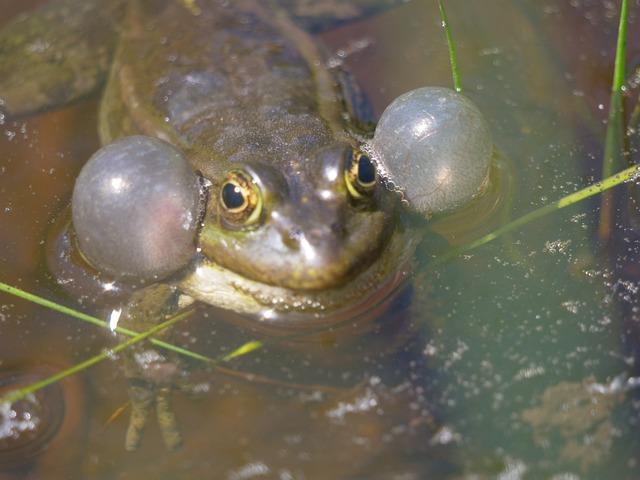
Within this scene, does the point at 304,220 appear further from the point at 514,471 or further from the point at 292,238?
the point at 514,471

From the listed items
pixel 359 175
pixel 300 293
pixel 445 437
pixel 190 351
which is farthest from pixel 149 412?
pixel 359 175

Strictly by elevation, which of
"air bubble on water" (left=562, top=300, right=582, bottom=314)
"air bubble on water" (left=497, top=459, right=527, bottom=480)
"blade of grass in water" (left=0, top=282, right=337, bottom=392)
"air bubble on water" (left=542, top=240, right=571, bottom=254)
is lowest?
"blade of grass in water" (left=0, top=282, right=337, bottom=392)

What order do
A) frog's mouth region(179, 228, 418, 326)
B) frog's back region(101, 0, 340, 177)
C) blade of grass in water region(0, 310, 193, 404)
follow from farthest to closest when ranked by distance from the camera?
1. frog's back region(101, 0, 340, 177)
2. frog's mouth region(179, 228, 418, 326)
3. blade of grass in water region(0, 310, 193, 404)

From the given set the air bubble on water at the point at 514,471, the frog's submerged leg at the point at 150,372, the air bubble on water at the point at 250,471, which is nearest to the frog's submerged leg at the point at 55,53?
the frog's submerged leg at the point at 150,372

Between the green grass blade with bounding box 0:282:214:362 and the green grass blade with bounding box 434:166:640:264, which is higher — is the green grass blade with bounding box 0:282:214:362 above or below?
below

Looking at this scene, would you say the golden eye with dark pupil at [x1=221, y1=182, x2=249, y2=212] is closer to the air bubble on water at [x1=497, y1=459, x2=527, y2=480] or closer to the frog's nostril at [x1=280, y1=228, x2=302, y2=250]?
the frog's nostril at [x1=280, y1=228, x2=302, y2=250]

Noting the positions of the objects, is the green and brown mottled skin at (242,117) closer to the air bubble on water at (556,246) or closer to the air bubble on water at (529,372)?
the air bubble on water at (556,246)

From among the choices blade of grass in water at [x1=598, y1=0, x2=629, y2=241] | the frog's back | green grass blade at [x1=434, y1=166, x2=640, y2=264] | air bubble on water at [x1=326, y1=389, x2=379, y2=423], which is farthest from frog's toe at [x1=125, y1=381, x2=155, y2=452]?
blade of grass in water at [x1=598, y1=0, x2=629, y2=241]
